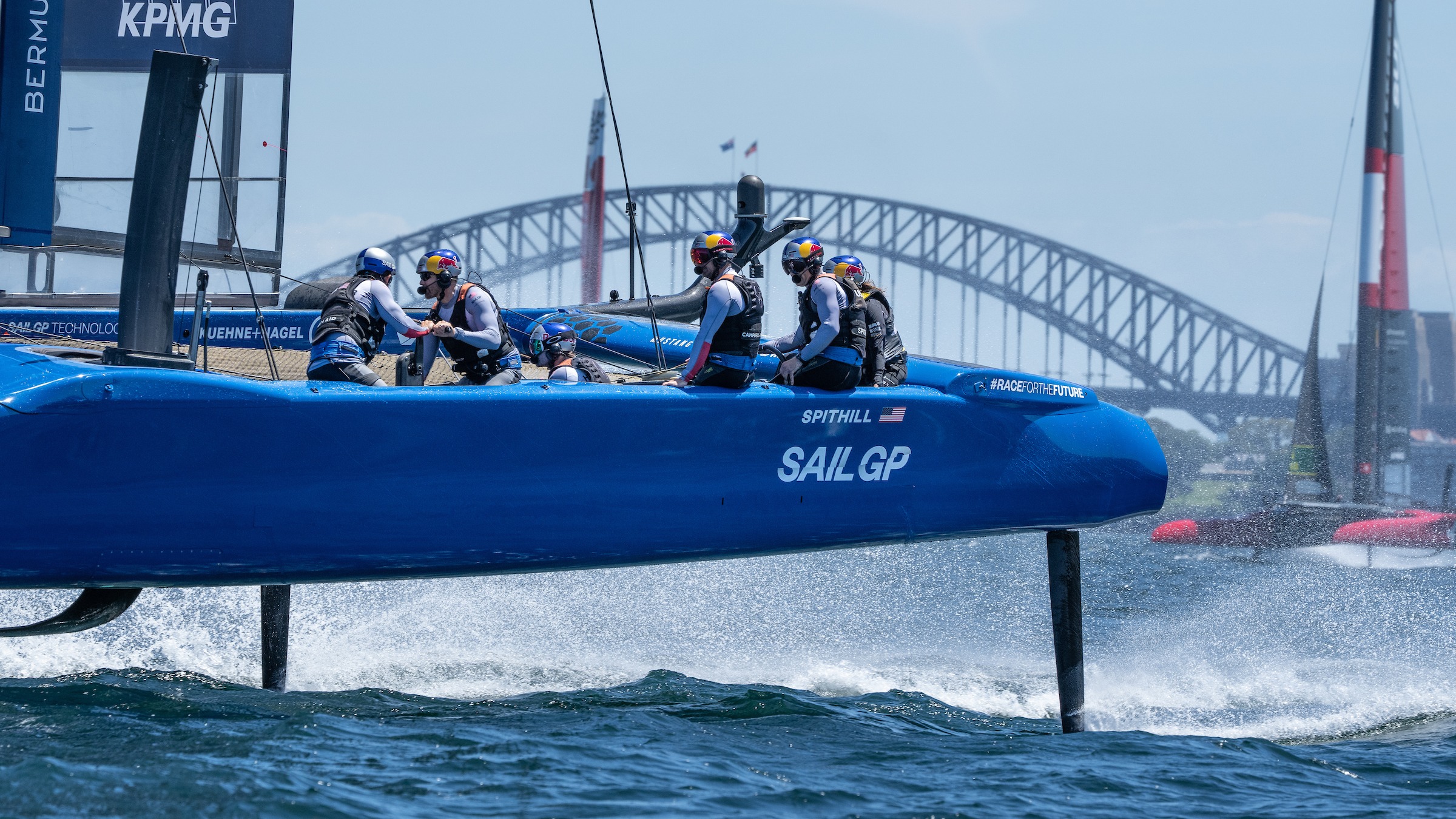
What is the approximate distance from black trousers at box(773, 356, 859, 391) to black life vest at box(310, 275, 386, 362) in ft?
5.89

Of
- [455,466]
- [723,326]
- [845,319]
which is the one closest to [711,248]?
[723,326]

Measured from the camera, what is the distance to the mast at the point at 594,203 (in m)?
40.9

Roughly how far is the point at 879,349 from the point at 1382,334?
28.8m

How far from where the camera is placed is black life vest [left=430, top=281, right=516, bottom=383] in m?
6.00

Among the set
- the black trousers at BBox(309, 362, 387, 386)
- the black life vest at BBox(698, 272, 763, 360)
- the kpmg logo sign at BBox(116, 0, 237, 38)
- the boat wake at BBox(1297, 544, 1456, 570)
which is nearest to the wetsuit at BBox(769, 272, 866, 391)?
the black life vest at BBox(698, 272, 763, 360)

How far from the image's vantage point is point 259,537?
4.97m

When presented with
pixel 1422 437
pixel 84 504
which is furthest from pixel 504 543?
pixel 1422 437

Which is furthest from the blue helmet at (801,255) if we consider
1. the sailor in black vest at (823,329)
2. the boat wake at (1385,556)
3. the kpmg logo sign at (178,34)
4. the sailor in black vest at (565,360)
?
the boat wake at (1385,556)

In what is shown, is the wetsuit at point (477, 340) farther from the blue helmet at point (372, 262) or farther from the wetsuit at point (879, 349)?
the wetsuit at point (879, 349)

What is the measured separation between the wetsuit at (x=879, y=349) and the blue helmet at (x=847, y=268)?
10cm

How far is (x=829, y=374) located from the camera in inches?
234

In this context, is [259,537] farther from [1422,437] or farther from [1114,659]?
[1422,437]

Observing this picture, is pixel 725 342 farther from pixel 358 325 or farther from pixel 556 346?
pixel 358 325

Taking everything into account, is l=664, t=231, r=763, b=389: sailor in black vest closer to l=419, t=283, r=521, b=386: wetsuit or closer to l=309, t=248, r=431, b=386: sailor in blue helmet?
l=419, t=283, r=521, b=386: wetsuit
